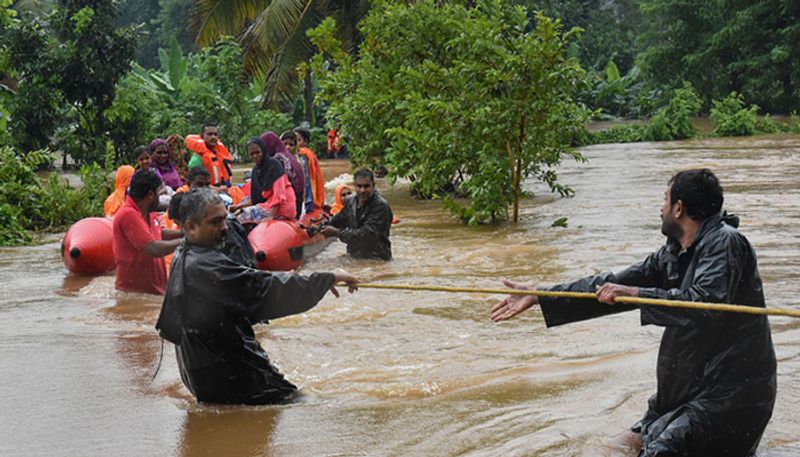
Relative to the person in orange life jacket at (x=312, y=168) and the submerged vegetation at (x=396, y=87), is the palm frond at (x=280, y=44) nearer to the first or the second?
the submerged vegetation at (x=396, y=87)

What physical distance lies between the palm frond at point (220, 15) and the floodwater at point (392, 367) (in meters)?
13.3

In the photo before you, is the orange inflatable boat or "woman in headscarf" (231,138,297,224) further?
"woman in headscarf" (231,138,297,224)

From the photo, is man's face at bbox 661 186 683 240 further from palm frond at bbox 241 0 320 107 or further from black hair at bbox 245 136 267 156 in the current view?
palm frond at bbox 241 0 320 107

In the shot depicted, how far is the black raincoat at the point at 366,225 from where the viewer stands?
1111 centimetres

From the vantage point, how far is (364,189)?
11008mm

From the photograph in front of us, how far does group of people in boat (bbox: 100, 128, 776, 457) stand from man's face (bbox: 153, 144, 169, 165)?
5.64 meters

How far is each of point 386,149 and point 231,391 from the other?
1178 cm

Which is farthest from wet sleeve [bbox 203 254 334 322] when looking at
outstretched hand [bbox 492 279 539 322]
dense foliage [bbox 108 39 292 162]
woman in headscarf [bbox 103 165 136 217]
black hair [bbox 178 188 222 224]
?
dense foliage [bbox 108 39 292 162]

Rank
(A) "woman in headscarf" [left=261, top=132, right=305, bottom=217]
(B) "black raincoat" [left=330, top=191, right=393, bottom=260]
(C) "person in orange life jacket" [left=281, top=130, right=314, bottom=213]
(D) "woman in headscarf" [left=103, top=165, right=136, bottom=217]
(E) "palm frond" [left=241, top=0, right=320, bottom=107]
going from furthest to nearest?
(E) "palm frond" [left=241, top=0, right=320, bottom=107], (C) "person in orange life jacket" [left=281, top=130, right=314, bottom=213], (D) "woman in headscarf" [left=103, top=165, right=136, bottom=217], (A) "woman in headscarf" [left=261, top=132, right=305, bottom=217], (B) "black raincoat" [left=330, top=191, right=393, bottom=260]

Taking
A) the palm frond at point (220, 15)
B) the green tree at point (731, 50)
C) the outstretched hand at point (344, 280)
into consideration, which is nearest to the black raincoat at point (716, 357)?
the outstretched hand at point (344, 280)

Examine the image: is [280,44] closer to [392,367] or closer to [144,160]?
[144,160]

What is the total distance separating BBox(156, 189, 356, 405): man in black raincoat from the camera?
5539 millimetres

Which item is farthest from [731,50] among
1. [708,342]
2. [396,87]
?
[708,342]

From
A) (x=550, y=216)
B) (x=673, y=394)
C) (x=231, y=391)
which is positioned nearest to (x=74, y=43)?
(x=550, y=216)
